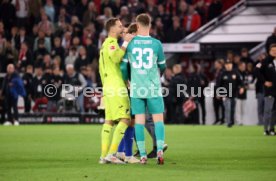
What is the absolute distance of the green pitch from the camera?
451 inches

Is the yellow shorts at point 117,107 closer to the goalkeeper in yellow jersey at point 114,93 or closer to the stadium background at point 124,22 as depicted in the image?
the goalkeeper in yellow jersey at point 114,93

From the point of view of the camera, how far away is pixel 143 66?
43.8ft

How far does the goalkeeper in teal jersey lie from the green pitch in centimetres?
69

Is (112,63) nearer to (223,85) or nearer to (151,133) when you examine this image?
(151,133)

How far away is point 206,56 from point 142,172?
23.2 meters

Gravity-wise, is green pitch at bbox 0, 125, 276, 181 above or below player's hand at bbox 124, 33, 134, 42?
below

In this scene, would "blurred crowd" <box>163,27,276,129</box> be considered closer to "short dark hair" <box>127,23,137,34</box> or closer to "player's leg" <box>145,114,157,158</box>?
"player's leg" <box>145,114,157,158</box>

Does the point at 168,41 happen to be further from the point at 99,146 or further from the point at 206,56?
the point at 99,146

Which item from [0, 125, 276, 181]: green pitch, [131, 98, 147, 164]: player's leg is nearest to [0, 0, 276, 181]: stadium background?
[0, 125, 276, 181]: green pitch

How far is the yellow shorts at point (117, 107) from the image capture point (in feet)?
44.2

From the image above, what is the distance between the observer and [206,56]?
34.8 m

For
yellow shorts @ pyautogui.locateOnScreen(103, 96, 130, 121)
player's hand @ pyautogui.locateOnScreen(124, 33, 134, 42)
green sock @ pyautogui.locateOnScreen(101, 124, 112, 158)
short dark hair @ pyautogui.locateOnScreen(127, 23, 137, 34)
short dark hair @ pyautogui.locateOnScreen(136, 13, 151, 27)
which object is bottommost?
green sock @ pyautogui.locateOnScreen(101, 124, 112, 158)

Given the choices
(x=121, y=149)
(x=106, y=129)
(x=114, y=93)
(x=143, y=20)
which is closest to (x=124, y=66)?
(x=114, y=93)

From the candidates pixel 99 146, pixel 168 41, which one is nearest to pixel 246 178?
pixel 99 146
